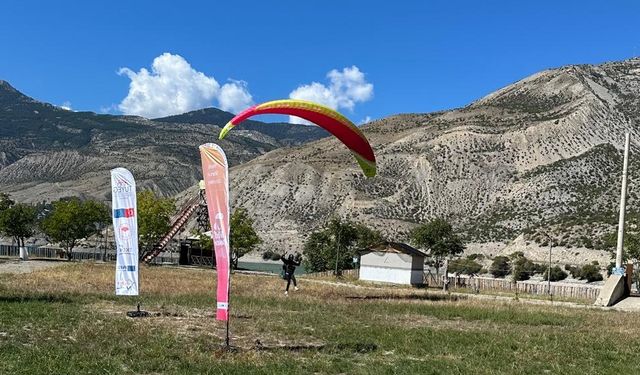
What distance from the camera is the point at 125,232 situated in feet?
59.6

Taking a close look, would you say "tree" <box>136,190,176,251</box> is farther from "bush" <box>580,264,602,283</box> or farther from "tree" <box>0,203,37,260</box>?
"bush" <box>580,264,602,283</box>

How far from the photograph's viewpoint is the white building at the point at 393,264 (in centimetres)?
5053

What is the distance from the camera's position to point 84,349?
1193 centimetres

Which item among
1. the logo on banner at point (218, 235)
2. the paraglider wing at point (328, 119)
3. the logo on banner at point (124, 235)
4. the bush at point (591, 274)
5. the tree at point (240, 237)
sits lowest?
the bush at point (591, 274)

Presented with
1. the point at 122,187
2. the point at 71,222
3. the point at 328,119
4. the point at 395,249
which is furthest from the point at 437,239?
the point at 122,187

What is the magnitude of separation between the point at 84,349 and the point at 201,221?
57.8m

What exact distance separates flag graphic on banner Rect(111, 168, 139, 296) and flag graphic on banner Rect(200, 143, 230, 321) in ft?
19.4

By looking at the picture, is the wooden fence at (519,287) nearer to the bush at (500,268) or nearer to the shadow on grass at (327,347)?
the bush at (500,268)

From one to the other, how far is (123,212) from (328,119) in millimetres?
8953

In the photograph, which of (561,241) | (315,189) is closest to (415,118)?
(315,189)

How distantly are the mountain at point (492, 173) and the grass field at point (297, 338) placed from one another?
6466 centimetres

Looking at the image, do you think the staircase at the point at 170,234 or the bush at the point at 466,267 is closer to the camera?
the staircase at the point at 170,234

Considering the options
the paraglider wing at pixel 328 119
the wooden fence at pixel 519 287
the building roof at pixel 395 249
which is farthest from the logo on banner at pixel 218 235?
the building roof at pixel 395 249

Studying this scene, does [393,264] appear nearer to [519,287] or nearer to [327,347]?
[519,287]
